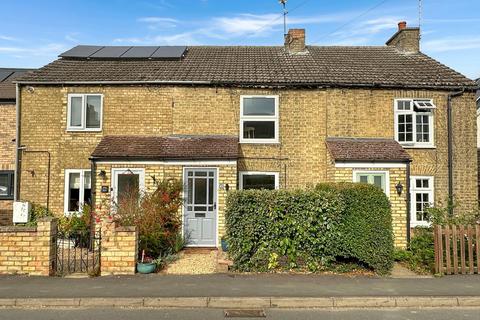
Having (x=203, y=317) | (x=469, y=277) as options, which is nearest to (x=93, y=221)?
(x=203, y=317)

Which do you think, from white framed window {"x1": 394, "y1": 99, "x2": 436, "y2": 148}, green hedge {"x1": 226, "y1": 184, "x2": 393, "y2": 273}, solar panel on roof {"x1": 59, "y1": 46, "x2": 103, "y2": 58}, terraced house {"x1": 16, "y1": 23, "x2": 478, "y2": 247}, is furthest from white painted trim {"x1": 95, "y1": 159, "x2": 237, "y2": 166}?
white framed window {"x1": 394, "y1": 99, "x2": 436, "y2": 148}

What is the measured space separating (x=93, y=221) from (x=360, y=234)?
7.30 meters

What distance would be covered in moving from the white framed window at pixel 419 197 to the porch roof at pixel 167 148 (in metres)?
6.01

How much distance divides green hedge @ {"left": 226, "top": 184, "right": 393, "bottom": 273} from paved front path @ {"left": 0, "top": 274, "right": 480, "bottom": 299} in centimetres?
55

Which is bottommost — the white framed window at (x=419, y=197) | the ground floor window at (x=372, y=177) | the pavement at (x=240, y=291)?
the pavement at (x=240, y=291)

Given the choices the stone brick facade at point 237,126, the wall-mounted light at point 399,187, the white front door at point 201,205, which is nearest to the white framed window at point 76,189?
the stone brick facade at point 237,126

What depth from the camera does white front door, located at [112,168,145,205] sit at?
1205 cm

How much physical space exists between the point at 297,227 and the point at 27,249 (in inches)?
227

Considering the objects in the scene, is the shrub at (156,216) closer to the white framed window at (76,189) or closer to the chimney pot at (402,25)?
the white framed window at (76,189)

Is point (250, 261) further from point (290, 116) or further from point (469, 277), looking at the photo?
point (290, 116)

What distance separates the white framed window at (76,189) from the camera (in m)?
13.1

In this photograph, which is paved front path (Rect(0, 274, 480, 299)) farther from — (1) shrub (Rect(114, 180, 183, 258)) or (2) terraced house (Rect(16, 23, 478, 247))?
(2) terraced house (Rect(16, 23, 478, 247))

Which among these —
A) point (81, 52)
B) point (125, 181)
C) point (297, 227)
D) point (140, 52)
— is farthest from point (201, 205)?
point (81, 52)

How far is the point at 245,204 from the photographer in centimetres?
898
